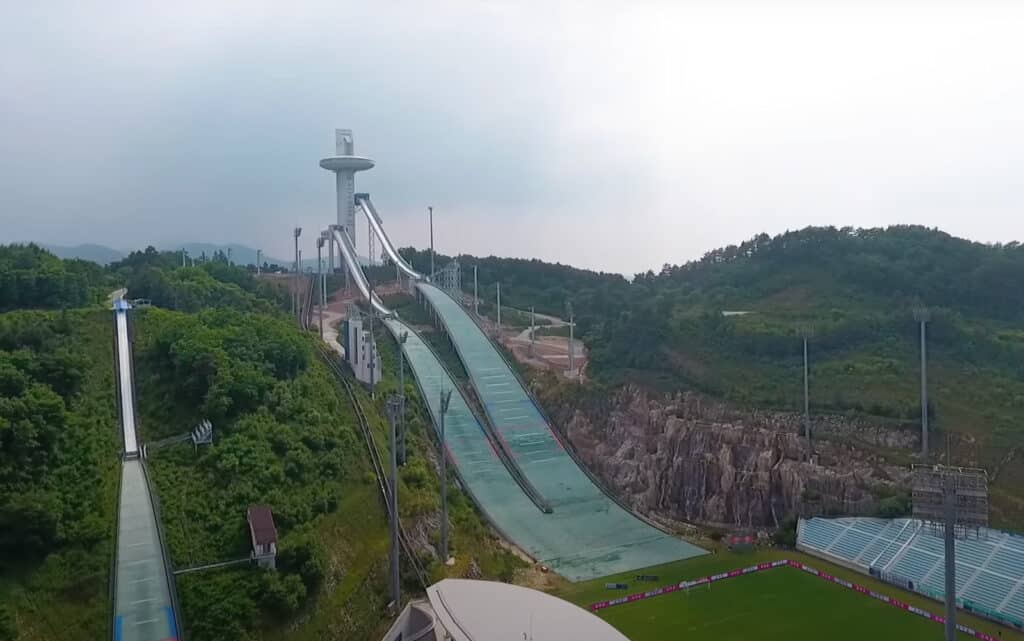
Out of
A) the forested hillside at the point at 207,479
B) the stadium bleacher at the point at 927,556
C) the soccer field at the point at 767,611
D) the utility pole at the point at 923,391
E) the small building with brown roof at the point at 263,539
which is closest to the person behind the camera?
the forested hillside at the point at 207,479

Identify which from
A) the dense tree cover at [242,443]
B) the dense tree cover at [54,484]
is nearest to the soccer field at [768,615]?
the dense tree cover at [242,443]

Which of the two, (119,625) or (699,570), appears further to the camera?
(699,570)

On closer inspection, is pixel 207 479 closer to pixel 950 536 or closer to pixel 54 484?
pixel 54 484

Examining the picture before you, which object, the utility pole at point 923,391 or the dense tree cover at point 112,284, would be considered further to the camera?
the dense tree cover at point 112,284

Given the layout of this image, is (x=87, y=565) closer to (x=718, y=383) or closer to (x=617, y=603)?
(x=617, y=603)

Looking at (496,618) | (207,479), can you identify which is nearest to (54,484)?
(207,479)

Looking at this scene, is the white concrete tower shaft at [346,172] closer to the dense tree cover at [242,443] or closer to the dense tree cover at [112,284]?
the dense tree cover at [112,284]

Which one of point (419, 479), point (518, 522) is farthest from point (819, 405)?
point (419, 479)
